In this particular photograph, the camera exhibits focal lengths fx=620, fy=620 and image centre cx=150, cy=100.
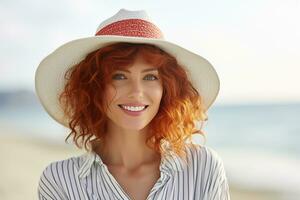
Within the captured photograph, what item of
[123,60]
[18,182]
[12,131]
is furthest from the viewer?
[12,131]

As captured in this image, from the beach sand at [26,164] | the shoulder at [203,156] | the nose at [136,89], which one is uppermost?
the nose at [136,89]

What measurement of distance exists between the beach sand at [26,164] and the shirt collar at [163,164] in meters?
2.35

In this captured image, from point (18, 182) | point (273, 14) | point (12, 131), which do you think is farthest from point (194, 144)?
point (273, 14)

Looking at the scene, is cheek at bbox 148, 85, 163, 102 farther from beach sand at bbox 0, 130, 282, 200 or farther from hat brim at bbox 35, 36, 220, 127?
beach sand at bbox 0, 130, 282, 200

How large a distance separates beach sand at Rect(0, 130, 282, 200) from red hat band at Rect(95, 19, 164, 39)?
2491mm

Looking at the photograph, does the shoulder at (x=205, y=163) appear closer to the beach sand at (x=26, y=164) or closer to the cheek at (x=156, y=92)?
the cheek at (x=156, y=92)

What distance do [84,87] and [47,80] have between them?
152 millimetres

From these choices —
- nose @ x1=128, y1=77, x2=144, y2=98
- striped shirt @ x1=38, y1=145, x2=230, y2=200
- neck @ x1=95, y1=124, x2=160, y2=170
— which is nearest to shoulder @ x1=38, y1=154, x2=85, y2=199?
striped shirt @ x1=38, y1=145, x2=230, y2=200

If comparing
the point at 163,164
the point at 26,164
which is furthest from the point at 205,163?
the point at 26,164

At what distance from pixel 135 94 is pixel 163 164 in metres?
0.30

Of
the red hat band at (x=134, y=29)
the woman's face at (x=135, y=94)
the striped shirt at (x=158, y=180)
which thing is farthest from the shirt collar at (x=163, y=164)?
the red hat band at (x=134, y=29)

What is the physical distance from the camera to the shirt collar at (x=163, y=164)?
212 cm

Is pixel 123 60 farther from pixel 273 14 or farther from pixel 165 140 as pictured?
pixel 273 14

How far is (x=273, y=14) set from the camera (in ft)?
58.2
